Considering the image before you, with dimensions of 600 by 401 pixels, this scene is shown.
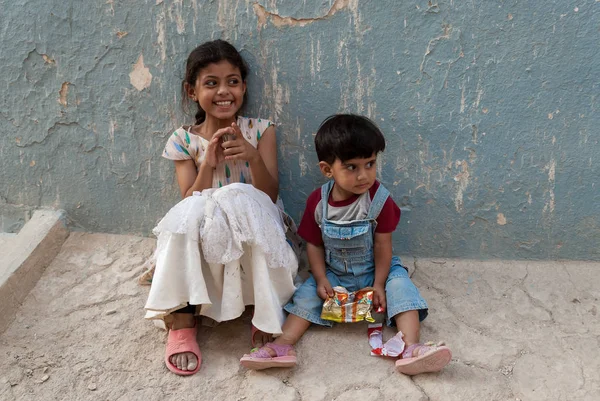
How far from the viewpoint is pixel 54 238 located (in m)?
2.77

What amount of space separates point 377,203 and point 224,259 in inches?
24.6

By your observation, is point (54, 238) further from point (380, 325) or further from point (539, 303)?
point (539, 303)

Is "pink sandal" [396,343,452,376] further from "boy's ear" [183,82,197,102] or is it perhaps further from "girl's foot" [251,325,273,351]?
"boy's ear" [183,82,197,102]

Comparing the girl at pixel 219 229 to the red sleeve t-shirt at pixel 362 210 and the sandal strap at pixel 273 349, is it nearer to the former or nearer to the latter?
the sandal strap at pixel 273 349

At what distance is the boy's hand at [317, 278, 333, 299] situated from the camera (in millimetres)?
2316

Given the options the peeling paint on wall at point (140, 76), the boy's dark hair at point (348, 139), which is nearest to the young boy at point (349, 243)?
the boy's dark hair at point (348, 139)

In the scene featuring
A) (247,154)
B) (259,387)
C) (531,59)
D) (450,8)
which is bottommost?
(259,387)

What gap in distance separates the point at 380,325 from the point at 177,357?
0.74 metres

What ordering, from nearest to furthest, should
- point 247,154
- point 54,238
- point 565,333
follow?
point 565,333 < point 247,154 < point 54,238

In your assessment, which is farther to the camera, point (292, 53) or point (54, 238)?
point (54, 238)

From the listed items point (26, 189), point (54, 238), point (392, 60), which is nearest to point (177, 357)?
point (54, 238)

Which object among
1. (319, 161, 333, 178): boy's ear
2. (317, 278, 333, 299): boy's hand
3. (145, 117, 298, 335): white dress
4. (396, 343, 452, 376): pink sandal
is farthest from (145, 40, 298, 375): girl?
(396, 343, 452, 376): pink sandal

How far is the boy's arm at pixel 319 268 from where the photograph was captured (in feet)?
7.66

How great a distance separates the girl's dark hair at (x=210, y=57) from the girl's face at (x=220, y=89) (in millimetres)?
16
